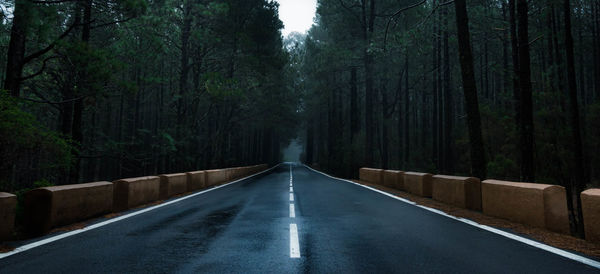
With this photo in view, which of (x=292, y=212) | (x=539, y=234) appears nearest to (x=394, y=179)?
(x=292, y=212)

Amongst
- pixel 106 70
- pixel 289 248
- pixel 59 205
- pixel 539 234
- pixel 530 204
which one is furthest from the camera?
pixel 106 70

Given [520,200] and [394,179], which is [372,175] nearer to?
[394,179]

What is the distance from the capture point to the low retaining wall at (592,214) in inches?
199

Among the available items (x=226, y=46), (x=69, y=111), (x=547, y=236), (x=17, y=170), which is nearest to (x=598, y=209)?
(x=547, y=236)

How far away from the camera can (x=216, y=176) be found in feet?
63.3

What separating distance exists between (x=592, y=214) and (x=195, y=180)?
13451mm

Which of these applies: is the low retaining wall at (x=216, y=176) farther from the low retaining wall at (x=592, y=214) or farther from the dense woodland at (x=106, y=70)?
the low retaining wall at (x=592, y=214)

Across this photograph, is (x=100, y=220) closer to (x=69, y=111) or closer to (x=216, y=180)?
(x=69, y=111)

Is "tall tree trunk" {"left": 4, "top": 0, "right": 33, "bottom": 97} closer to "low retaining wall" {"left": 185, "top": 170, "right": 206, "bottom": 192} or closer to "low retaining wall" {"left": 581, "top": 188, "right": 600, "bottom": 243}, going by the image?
"low retaining wall" {"left": 185, "top": 170, "right": 206, "bottom": 192}

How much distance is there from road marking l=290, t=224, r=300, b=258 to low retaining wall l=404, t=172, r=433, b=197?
664 centimetres

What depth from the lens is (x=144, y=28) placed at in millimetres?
15203

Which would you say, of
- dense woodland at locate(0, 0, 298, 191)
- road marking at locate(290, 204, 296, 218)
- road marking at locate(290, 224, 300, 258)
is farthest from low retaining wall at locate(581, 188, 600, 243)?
dense woodland at locate(0, 0, 298, 191)

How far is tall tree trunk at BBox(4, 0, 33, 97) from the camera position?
30.2 ft

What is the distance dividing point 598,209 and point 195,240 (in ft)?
19.5
